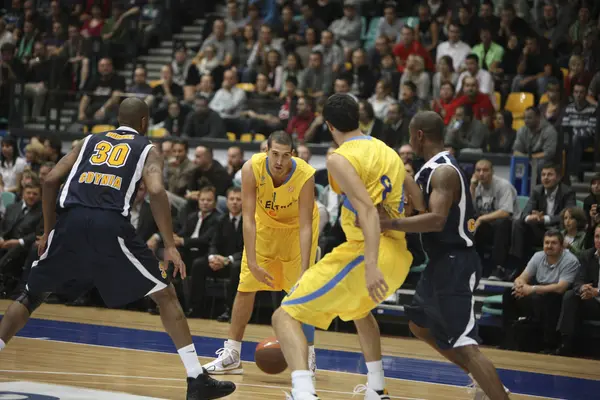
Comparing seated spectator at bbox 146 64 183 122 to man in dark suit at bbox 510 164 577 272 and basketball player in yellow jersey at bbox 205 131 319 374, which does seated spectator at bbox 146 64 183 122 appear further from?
basketball player in yellow jersey at bbox 205 131 319 374

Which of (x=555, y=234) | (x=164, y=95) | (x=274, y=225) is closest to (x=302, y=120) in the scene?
(x=164, y=95)

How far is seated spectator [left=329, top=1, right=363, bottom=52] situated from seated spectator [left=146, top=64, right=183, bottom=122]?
8.71 ft

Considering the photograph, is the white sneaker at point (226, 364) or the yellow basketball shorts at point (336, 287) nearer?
the yellow basketball shorts at point (336, 287)

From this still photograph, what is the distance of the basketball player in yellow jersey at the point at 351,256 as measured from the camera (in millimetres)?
4816

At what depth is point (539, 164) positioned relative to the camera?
11.0 meters

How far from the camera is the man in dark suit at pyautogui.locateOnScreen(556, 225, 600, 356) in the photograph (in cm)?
883

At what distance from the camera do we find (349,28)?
15398mm

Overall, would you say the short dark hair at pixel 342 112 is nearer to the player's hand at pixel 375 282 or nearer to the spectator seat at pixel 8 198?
the player's hand at pixel 375 282

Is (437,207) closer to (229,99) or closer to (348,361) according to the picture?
(348,361)

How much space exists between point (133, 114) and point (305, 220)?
1374mm

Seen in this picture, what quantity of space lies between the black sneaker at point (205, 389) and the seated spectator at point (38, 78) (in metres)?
10.8

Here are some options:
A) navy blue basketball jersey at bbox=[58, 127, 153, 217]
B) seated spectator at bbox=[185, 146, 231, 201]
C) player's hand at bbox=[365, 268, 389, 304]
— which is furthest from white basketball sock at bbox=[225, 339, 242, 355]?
seated spectator at bbox=[185, 146, 231, 201]

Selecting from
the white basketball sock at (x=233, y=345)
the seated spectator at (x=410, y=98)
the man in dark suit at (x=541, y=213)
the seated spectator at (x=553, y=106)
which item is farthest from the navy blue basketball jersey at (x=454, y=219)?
the seated spectator at (x=410, y=98)

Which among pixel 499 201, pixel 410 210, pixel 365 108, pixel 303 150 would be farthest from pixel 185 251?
pixel 410 210
